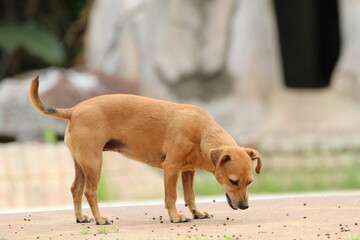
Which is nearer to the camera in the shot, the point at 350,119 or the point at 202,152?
the point at 202,152

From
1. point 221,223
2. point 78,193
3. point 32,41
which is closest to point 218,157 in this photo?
point 221,223

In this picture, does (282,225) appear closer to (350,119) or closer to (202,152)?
(202,152)

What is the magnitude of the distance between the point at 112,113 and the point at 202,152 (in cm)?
79

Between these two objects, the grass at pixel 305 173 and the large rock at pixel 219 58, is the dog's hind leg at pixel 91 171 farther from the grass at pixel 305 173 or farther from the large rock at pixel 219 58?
the large rock at pixel 219 58

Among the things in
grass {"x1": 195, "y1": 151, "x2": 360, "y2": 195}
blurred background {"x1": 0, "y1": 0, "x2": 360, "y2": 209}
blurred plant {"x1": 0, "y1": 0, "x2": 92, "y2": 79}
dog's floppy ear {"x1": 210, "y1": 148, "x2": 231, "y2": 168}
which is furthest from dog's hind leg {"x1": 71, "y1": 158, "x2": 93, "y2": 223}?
blurred plant {"x1": 0, "y1": 0, "x2": 92, "y2": 79}

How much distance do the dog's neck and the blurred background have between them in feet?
13.9

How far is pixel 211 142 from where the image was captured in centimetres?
676

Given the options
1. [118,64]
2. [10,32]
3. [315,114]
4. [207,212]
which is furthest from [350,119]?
[10,32]

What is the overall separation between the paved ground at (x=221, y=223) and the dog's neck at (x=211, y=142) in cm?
47

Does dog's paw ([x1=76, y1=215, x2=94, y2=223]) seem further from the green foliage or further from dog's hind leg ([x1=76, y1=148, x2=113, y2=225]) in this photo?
the green foliage

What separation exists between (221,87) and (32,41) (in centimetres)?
697

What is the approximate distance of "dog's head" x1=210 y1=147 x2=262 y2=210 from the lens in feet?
21.2

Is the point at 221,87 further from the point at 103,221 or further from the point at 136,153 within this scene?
the point at 103,221

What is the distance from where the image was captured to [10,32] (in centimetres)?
2023
